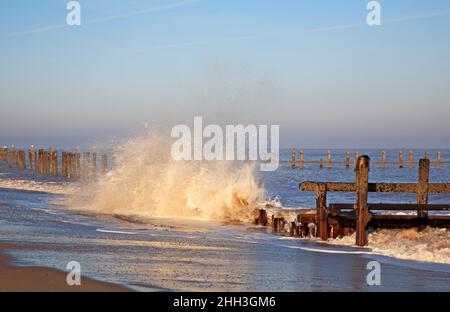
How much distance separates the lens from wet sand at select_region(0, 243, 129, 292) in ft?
25.3

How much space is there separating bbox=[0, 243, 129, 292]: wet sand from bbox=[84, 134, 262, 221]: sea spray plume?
1003 cm

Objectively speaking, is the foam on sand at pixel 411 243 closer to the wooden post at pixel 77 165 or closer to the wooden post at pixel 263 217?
the wooden post at pixel 263 217

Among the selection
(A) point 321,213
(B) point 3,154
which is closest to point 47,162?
(B) point 3,154

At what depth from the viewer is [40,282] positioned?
802 cm

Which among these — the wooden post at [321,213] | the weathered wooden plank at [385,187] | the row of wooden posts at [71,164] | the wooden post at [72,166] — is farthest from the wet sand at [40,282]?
the wooden post at [72,166]

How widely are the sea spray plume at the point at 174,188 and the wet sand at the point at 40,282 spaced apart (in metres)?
10.0

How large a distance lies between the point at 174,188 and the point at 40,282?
1272 centimetres

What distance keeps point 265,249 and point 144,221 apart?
18.6 feet

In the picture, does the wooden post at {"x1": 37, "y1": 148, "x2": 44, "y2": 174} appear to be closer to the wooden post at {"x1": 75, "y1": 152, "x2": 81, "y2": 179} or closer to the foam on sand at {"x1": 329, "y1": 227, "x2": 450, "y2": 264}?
the wooden post at {"x1": 75, "y1": 152, "x2": 81, "y2": 179}

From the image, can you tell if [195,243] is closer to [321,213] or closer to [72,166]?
[321,213]

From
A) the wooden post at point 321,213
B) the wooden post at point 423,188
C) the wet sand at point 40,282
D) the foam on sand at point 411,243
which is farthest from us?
the wooden post at point 423,188

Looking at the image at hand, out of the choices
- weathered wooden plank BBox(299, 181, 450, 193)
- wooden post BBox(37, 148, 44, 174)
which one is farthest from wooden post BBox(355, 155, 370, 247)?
wooden post BBox(37, 148, 44, 174)

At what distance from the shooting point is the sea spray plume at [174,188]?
19.3 m

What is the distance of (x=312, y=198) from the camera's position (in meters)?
29.7
